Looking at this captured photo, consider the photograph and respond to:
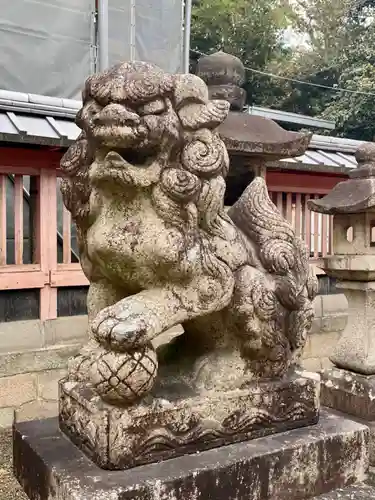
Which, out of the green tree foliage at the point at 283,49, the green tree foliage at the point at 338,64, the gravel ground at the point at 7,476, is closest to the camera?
the gravel ground at the point at 7,476

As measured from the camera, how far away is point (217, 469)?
5.30 ft

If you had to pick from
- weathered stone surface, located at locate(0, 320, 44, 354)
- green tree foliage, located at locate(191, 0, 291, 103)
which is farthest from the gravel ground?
green tree foliage, located at locate(191, 0, 291, 103)

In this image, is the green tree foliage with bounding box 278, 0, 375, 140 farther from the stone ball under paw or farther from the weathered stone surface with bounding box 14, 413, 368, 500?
the stone ball under paw

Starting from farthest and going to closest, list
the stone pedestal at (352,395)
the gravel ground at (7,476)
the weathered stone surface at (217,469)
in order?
1. the stone pedestal at (352,395)
2. the gravel ground at (7,476)
3. the weathered stone surface at (217,469)

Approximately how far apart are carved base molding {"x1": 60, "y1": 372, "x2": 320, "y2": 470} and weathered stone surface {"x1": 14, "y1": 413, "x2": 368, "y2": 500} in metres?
0.03

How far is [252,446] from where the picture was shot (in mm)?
1773

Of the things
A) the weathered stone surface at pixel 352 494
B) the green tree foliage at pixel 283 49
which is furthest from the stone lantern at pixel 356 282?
the green tree foliage at pixel 283 49

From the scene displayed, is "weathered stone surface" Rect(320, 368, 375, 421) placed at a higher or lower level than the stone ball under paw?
lower

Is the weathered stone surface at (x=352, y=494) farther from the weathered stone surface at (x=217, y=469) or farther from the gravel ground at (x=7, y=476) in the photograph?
the gravel ground at (x=7, y=476)

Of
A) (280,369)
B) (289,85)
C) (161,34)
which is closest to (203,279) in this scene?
(280,369)

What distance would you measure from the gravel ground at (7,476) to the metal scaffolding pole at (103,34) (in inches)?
213

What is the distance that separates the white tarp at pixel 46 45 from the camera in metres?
7.09

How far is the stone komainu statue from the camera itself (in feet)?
5.19

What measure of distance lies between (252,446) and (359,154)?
2574 mm
